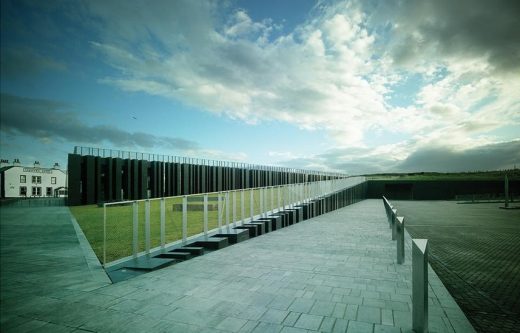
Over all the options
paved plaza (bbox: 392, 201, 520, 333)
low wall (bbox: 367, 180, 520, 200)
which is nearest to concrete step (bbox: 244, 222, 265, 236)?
→ paved plaza (bbox: 392, 201, 520, 333)

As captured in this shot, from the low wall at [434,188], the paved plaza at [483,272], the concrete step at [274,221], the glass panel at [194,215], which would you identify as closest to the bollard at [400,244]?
the paved plaza at [483,272]

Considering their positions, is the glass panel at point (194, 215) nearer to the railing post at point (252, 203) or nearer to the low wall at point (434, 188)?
the railing post at point (252, 203)

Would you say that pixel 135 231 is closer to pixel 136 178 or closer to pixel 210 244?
pixel 210 244

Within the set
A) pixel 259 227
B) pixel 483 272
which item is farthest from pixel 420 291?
pixel 259 227

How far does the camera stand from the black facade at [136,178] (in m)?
30.4

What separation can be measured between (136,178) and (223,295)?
1349 inches

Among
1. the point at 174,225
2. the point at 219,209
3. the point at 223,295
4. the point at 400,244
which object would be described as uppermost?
the point at 219,209

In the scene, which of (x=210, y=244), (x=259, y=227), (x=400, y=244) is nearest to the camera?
(x=400, y=244)

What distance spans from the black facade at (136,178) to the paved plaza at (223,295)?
24.3 meters

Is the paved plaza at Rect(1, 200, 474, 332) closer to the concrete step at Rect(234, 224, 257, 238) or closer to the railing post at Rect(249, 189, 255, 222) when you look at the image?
the concrete step at Rect(234, 224, 257, 238)

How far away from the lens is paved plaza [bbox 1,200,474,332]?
11.6ft

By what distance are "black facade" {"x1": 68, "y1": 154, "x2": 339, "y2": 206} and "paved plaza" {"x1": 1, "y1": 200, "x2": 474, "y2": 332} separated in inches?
955

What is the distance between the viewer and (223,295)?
4434 millimetres

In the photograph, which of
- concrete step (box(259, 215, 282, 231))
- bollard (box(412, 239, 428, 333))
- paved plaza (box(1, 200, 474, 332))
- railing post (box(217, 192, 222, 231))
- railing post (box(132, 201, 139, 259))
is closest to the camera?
bollard (box(412, 239, 428, 333))
